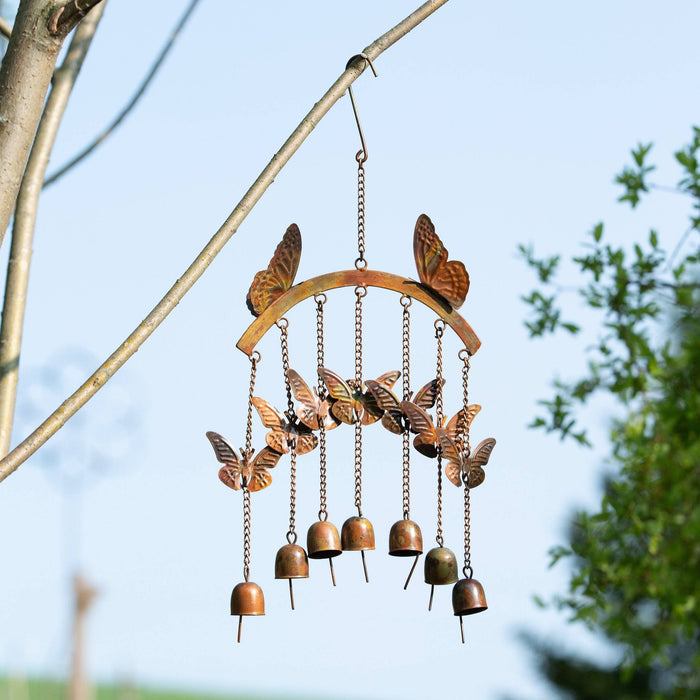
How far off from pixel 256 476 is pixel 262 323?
0.27m

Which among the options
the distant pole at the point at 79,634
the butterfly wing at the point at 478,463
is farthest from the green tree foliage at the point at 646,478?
the distant pole at the point at 79,634

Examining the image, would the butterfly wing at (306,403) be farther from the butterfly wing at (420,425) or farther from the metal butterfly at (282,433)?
the butterfly wing at (420,425)

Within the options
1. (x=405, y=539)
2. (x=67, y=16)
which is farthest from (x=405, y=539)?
(x=67, y=16)

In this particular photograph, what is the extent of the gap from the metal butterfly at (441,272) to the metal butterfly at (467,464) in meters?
0.27

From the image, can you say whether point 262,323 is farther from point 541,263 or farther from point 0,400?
point 541,263

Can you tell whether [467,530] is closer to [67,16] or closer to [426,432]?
[426,432]

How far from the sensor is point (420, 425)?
1.89 meters

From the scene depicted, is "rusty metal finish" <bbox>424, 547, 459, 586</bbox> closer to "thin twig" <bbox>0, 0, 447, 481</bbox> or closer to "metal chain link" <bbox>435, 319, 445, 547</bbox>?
"metal chain link" <bbox>435, 319, 445, 547</bbox>

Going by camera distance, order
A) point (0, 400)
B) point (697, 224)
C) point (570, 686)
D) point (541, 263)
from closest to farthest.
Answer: point (0, 400) → point (697, 224) → point (541, 263) → point (570, 686)

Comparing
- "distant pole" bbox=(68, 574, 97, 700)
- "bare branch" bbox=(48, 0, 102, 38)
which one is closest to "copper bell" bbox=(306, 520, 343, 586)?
"bare branch" bbox=(48, 0, 102, 38)

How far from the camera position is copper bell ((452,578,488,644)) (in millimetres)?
1923

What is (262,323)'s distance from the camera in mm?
1911

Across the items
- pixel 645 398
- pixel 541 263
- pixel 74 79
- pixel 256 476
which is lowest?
pixel 256 476

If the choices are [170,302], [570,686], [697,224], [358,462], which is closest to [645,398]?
[697,224]
